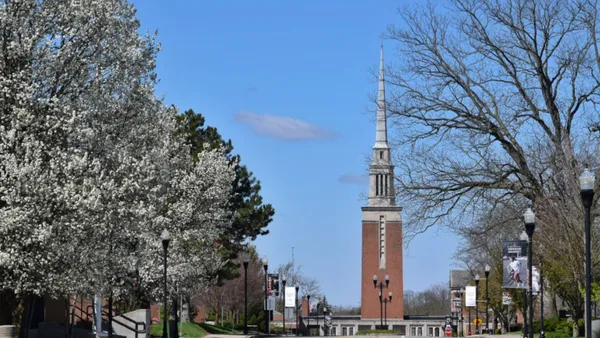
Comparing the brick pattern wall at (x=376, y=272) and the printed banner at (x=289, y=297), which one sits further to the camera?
the brick pattern wall at (x=376, y=272)

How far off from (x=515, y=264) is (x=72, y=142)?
13912 millimetres

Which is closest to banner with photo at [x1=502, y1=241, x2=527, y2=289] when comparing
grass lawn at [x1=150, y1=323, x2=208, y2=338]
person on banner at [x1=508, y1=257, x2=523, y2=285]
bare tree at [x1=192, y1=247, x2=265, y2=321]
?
person on banner at [x1=508, y1=257, x2=523, y2=285]

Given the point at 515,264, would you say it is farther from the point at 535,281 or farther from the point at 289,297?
the point at 289,297

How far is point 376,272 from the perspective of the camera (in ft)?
451

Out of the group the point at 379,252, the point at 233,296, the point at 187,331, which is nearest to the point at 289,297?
the point at 233,296

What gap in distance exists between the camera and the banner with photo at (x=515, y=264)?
98.6 feet

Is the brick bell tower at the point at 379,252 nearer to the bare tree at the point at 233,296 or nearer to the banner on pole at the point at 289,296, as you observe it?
the bare tree at the point at 233,296

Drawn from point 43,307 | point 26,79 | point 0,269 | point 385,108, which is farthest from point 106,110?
point 43,307

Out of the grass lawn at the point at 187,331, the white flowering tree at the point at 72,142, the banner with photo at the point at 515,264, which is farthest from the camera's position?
the grass lawn at the point at 187,331

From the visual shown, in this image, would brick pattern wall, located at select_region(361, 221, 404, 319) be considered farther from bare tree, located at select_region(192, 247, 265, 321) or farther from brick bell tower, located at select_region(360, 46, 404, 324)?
bare tree, located at select_region(192, 247, 265, 321)

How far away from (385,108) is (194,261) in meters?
11.9

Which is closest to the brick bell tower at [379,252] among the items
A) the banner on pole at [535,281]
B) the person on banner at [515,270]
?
the banner on pole at [535,281]

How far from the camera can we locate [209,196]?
133ft

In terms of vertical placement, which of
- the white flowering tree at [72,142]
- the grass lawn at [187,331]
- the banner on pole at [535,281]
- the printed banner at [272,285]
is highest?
the white flowering tree at [72,142]
